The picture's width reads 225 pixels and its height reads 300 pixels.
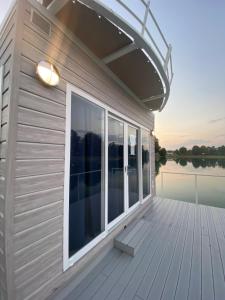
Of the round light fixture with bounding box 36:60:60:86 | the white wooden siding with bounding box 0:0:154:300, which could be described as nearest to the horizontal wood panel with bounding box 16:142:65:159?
the white wooden siding with bounding box 0:0:154:300

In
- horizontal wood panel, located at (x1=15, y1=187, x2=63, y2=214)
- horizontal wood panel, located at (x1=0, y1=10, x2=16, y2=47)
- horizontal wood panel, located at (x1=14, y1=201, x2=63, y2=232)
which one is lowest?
horizontal wood panel, located at (x1=14, y1=201, x2=63, y2=232)

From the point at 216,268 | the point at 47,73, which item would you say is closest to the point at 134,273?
the point at 216,268

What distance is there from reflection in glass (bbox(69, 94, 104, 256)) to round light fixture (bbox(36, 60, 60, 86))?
30 centimetres

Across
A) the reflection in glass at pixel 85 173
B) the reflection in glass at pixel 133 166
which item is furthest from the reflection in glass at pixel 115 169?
the reflection in glass at pixel 133 166

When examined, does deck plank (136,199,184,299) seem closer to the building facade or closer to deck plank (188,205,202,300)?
deck plank (188,205,202,300)

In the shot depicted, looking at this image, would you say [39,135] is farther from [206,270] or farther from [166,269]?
[206,270]

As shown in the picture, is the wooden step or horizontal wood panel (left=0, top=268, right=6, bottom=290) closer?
horizontal wood panel (left=0, top=268, right=6, bottom=290)

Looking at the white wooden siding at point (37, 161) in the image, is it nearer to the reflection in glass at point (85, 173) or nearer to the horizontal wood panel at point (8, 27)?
the horizontal wood panel at point (8, 27)

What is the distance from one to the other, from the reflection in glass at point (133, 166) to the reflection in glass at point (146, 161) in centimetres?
48

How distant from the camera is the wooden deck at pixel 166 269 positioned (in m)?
1.45

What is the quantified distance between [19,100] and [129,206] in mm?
2499

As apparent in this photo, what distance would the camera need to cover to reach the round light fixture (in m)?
1.24

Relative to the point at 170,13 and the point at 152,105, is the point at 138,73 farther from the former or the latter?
the point at 170,13

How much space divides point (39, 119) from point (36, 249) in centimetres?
104
